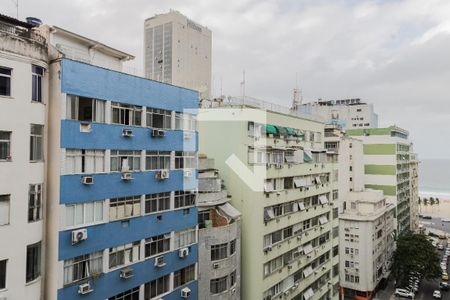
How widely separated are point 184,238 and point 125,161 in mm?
5723

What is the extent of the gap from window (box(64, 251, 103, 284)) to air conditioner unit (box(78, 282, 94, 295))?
0.29m

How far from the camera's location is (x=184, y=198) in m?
19.9

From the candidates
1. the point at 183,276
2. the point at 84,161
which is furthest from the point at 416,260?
the point at 84,161

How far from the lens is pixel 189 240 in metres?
20.2

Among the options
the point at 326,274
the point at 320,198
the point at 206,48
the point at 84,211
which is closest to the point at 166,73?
the point at 206,48

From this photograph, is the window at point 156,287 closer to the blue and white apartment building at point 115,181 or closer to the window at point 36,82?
the blue and white apartment building at point 115,181

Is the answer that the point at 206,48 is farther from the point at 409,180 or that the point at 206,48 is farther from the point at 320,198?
the point at 409,180

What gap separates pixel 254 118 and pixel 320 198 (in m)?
11.9

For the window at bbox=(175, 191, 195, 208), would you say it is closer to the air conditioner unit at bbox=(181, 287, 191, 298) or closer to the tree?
the air conditioner unit at bbox=(181, 287, 191, 298)

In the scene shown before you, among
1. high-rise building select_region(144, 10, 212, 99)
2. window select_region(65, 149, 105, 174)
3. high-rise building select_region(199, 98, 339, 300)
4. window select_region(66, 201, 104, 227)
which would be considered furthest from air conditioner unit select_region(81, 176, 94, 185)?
high-rise building select_region(144, 10, 212, 99)

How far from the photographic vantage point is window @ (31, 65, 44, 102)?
43.5ft

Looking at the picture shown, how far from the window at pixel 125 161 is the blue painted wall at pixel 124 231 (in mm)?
2277

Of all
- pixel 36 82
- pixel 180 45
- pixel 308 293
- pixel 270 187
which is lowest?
pixel 308 293

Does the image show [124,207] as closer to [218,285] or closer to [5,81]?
[5,81]
